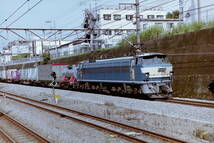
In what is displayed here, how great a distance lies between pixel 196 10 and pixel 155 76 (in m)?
17.9

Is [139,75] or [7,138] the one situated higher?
[139,75]

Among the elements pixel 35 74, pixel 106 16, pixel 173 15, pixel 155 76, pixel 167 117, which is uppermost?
pixel 173 15

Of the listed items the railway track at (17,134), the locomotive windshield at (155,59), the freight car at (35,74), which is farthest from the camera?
the freight car at (35,74)

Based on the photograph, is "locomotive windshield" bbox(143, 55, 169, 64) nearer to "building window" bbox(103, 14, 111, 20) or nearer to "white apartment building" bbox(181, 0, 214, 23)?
"white apartment building" bbox(181, 0, 214, 23)

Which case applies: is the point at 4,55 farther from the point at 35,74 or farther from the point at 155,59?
the point at 155,59

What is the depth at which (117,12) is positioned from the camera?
73250 mm

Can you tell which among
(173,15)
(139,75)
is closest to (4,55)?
(173,15)

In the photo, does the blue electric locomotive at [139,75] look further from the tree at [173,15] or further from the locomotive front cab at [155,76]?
the tree at [173,15]

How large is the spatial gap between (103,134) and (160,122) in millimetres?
3076

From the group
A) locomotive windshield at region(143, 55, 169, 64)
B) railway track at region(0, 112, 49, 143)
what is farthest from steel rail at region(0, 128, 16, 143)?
locomotive windshield at region(143, 55, 169, 64)

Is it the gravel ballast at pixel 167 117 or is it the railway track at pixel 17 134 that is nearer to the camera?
the gravel ballast at pixel 167 117

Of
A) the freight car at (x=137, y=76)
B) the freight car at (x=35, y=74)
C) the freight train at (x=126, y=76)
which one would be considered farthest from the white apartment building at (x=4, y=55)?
the freight car at (x=137, y=76)

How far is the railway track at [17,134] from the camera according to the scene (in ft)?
38.0

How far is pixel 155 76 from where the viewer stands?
843 inches
